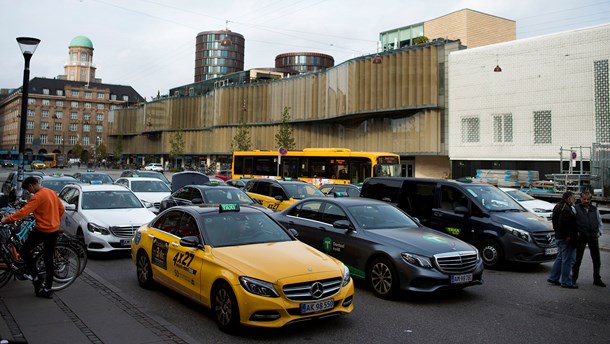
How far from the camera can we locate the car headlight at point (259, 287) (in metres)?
5.34

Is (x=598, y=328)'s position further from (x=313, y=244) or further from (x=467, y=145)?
(x=467, y=145)

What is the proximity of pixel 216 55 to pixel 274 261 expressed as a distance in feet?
454

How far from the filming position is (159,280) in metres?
7.24

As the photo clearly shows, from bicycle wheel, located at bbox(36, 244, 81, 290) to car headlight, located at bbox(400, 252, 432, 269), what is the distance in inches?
200

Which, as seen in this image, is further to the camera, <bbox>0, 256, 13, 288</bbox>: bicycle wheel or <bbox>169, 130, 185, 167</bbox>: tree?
<bbox>169, 130, 185, 167</bbox>: tree

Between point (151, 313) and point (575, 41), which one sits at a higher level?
point (575, 41)

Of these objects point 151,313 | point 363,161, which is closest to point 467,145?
point 363,161

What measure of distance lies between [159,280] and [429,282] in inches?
156

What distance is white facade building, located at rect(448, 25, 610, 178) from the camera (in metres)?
34.4

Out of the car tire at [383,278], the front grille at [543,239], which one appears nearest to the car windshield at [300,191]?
the front grille at [543,239]

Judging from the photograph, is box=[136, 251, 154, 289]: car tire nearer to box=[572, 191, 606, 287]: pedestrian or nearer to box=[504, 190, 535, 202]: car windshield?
box=[572, 191, 606, 287]: pedestrian

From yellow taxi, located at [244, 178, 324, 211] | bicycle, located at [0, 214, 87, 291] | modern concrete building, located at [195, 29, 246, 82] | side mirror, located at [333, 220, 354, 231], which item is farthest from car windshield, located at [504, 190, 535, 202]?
modern concrete building, located at [195, 29, 246, 82]

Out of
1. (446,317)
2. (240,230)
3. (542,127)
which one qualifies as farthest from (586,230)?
(542,127)

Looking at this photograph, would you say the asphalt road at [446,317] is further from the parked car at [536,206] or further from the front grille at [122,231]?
the parked car at [536,206]
